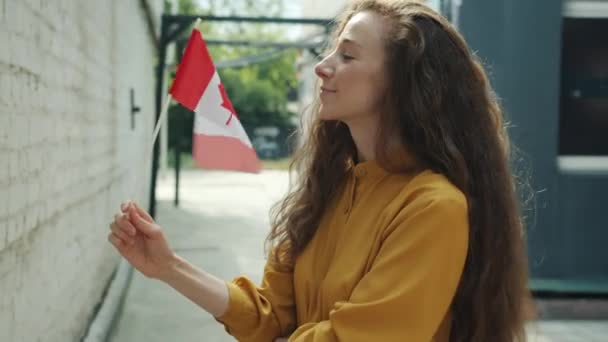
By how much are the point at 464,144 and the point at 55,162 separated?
173cm

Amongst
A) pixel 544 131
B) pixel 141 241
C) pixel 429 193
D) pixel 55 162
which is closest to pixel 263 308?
pixel 141 241

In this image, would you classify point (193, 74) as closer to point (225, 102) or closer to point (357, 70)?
point (225, 102)

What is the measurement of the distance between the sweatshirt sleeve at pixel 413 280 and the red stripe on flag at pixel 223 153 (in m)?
1.05

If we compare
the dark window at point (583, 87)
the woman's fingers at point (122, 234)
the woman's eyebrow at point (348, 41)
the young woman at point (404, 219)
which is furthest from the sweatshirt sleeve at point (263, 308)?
the dark window at point (583, 87)

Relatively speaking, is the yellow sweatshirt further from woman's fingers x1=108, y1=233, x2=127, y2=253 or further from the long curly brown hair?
woman's fingers x1=108, y1=233, x2=127, y2=253

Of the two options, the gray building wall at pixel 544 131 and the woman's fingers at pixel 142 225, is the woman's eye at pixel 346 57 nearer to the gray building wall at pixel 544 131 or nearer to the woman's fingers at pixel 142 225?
the woman's fingers at pixel 142 225

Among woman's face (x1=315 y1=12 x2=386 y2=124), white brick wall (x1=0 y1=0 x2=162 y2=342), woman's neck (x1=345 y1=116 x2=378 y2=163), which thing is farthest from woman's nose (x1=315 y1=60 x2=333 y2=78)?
white brick wall (x1=0 y1=0 x2=162 y2=342)

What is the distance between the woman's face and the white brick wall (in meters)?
0.93

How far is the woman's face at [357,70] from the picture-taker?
1.86 metres

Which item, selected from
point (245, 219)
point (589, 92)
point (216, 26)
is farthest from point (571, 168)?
point (216, 26)

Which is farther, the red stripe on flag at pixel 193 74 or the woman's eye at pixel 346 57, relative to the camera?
the red stripe on flag at pixel 193 74

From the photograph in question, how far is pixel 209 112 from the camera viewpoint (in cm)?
244

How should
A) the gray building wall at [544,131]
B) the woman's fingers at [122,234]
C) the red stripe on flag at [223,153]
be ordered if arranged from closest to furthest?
the woman's fingers at [122,234] → the red stripe on flag at [223,153] → the gray building wall at [544,131]

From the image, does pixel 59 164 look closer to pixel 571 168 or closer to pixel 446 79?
pixel 446 79
